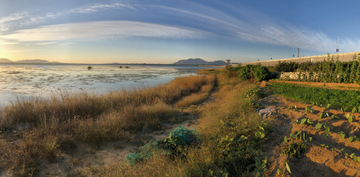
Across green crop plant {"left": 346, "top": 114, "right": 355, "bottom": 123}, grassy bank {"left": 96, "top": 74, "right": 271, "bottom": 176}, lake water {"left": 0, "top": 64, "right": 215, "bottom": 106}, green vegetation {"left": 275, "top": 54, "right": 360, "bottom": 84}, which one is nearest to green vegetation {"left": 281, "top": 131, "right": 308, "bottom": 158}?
grassy bank {"left": 96, "top": 74, "right": 271, "bottom": 176}

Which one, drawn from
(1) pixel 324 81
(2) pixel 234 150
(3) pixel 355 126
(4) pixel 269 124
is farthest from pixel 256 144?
(1) pixel 324 81

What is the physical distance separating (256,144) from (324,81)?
11.4m

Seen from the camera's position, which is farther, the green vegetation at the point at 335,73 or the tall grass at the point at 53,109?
the green vegetation at the point at 335,73

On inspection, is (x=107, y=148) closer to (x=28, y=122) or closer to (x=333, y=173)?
(x=28, y=122)

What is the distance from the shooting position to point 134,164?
3.70 m

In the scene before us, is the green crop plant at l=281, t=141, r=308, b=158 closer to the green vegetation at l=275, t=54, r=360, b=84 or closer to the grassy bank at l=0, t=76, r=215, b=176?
the grassy bank at l=0, t=76, r=215, b=176

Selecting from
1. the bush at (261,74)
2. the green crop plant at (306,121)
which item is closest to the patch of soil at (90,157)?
the green crop plant at (306,121)

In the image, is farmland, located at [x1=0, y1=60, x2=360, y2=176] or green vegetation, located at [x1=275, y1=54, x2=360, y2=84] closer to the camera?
farmland, located at [x1=0, y1=60, x2=360, y2=176]

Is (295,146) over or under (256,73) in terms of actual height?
under

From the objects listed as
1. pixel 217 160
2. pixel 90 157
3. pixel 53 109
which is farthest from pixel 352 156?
pixel 53 109

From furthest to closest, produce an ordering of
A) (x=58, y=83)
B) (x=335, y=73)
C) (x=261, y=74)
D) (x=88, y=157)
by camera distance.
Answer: (x=58, y=83), (x=261, y=74), (x=335, y=73), (x=88, y=157)

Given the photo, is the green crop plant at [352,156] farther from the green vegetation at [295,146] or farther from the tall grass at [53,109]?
the tall grass at [53,109]

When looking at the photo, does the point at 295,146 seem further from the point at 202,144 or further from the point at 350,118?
the point at 202,144

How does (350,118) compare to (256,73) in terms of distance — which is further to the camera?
(256,73)
